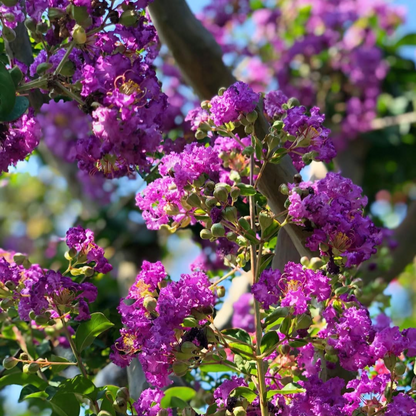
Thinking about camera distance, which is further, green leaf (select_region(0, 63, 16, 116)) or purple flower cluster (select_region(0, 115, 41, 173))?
purple flower cluster (select_region(0, 115, 41, 173))

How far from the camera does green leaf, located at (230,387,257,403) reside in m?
0.96

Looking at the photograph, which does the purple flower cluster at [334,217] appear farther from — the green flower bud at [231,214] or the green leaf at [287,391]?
the green leaf at [287,391]

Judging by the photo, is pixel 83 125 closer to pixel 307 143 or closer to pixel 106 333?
pixel 106 333

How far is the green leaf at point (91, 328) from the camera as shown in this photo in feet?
3.59

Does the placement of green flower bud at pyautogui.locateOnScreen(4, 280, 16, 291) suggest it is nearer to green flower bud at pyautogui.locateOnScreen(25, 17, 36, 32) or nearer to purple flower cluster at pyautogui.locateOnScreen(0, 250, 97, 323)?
purple flower cluster at pyautogui.locateOnScreen(0, 250, 97, 323)

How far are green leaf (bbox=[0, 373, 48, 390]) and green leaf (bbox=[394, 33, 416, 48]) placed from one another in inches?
155

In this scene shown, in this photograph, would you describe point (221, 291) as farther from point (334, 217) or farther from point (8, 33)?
point (8, 33)

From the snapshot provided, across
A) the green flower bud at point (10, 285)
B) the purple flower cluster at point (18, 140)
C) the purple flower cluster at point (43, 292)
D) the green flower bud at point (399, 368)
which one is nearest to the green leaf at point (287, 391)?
the green flower bud at point (399, 368)

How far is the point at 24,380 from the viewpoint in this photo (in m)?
1.10

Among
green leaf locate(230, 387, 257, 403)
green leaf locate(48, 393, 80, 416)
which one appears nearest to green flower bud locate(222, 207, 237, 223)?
green leaf locate(230, 387, 257, 403)

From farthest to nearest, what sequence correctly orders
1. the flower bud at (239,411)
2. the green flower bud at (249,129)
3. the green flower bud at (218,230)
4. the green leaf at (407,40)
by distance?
1. the green leaf at (407,40)
2. the green flower bud at (249,129)
3. the green flower bud at (218,230)
4. the flower bud at (239,411)

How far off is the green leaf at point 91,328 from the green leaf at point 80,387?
3.7 inches

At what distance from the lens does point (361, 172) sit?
13.1 ft

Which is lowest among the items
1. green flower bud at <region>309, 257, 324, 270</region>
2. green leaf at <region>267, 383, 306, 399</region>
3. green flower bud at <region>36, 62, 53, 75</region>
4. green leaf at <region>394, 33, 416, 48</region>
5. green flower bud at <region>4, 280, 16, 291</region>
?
green leaf at <region>267, 383, 306, 399</region>
